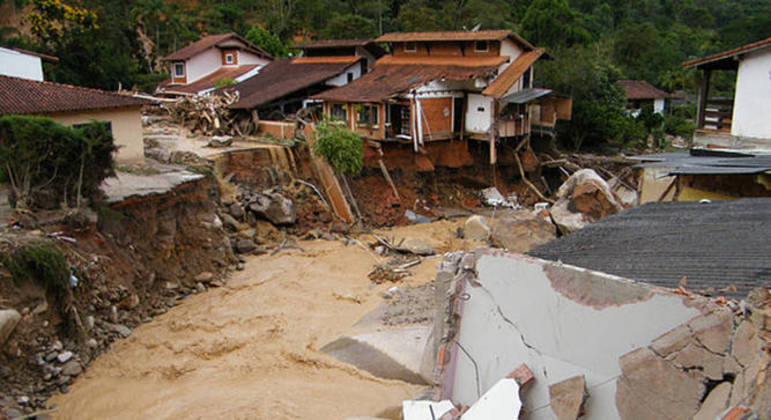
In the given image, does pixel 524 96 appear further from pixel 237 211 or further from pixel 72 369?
pixel 72 369

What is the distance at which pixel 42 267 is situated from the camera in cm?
1247

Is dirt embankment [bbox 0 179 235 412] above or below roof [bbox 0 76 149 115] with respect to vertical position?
below

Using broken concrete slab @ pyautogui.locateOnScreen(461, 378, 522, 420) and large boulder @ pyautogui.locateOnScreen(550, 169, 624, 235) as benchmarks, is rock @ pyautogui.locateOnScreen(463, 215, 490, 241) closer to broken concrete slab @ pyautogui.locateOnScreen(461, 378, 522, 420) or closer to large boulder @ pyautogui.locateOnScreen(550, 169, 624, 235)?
large boulder @ pyautogui.locateOnScreen(550, 169, 624, 235)

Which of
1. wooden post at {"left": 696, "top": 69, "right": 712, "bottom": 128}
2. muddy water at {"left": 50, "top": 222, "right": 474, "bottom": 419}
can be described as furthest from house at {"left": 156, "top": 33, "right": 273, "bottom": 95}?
wooden post at {"left": 696, "top": 69, "right": 712, "bottom": 128}

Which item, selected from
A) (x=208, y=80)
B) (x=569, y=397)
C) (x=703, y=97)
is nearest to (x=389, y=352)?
(x=569, y=397)

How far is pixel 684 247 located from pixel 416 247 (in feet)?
46.9

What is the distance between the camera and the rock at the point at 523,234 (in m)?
18.1

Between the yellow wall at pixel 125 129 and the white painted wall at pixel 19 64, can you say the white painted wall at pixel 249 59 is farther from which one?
the yellow wall at pixel 125 129

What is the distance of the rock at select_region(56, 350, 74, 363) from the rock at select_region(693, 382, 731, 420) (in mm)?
12077

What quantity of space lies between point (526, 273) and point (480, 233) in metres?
16.0

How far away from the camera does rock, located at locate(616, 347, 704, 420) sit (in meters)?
5.71

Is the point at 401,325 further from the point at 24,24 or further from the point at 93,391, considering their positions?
the point at 24,24

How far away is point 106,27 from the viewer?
4216cm

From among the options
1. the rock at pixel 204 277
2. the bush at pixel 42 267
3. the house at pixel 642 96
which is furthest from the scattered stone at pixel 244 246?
the house at pixel 642 96
